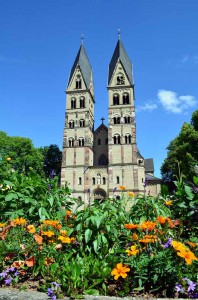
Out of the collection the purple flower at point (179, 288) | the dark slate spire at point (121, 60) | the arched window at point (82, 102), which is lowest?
the purple flower at point (179, 288)

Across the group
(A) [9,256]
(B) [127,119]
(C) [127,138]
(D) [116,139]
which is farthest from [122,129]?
(A) [9,256]

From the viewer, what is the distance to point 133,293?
2883 millimetres

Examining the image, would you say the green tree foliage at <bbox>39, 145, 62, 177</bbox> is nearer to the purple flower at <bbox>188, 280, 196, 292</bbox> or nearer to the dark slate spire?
the dark slate spire

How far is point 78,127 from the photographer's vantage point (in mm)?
43781

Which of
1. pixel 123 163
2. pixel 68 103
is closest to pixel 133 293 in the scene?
pixel 123 163

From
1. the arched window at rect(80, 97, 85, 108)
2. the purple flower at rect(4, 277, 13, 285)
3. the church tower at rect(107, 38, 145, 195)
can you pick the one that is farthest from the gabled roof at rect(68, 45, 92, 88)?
the purple flower at rect(4, 277, 13, 285)

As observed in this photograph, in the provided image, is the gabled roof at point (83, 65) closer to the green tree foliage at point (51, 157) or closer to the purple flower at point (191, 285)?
the green tree foliage at point (51, 157)

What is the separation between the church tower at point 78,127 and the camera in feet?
134

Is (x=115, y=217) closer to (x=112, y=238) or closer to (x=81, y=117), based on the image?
(x=112, y=238)

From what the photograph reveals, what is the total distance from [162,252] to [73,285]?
1077 mm

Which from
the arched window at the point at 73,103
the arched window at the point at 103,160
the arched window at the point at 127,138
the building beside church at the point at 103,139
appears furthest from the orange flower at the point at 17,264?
the arched window at the point at 73,103

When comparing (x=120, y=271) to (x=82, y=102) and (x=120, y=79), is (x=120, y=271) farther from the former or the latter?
(x=120, y=79)

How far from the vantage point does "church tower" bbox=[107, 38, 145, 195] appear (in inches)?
1563

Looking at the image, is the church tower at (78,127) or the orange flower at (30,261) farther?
the church tower at (78,127)
